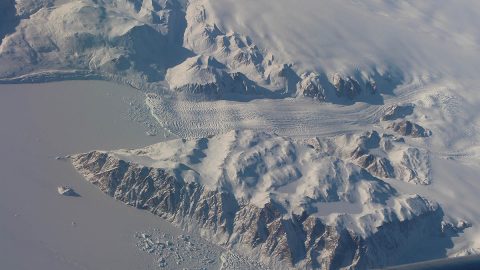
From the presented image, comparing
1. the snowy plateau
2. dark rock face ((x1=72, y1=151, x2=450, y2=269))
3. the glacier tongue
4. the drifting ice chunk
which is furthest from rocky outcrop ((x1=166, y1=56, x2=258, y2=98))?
the drifting ice chunk

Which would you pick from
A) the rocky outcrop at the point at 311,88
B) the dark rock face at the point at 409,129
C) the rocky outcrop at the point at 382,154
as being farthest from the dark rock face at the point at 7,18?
the dark rock face at the point at 409,129

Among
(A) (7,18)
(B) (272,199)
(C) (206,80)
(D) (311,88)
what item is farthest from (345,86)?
(A) (7,18)

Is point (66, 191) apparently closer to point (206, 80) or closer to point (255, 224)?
point (255, 224)

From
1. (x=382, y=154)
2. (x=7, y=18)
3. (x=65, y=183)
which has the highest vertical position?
(x=7, y=18)

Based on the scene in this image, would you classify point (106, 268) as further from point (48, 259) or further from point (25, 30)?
point (25, 30)

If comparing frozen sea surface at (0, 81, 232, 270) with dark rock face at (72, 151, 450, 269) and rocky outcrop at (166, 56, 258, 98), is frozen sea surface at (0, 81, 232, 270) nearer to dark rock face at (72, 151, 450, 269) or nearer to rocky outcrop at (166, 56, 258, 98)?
dark rock face at (72, 151, 450, 269)

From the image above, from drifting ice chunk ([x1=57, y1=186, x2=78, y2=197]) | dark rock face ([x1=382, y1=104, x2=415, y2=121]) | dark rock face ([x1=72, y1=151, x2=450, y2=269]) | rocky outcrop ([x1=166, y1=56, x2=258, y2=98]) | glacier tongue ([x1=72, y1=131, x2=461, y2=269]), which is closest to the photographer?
dark rock face ([x1=72, y1=151, x2=450, y2=269])
